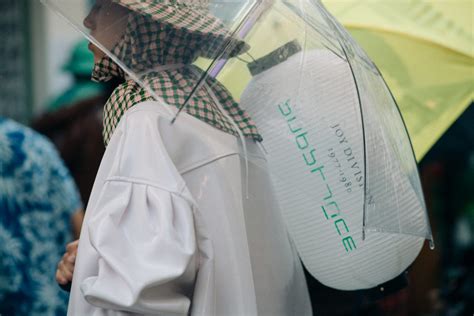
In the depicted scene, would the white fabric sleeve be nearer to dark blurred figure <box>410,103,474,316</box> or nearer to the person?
the person

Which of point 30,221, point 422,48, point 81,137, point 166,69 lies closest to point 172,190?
point 166,69

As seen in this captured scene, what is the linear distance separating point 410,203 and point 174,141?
737 millimetres

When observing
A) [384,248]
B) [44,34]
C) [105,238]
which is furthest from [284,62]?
[44,34]

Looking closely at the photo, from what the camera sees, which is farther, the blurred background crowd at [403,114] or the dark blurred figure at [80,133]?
the dark blurred figure at [80,133]

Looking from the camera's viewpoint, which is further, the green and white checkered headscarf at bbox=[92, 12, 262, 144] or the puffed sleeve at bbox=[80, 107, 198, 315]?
the green and white checkered headscarf at bbox=[92, 12, 262, 144]

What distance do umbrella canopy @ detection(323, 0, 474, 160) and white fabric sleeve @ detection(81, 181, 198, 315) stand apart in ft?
4.59

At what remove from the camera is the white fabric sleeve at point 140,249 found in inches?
78.1

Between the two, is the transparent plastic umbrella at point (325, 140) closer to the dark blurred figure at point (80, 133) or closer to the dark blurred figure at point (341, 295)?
the dark blurred figure at point (341, 295)

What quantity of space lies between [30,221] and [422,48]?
67.6 inches

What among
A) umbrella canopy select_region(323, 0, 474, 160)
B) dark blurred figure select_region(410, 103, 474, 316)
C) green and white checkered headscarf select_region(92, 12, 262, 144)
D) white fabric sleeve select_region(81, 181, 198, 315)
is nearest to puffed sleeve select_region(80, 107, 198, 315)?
white fabric sleeve select_region(81, 181, 198, 315)

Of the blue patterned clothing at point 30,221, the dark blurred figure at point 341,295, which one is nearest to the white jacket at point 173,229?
the dark blurred figure at point 341,295

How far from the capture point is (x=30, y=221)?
3619 millimetres

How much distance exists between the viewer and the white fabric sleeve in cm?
198

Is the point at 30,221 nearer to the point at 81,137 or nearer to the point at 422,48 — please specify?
the point at 81,137
